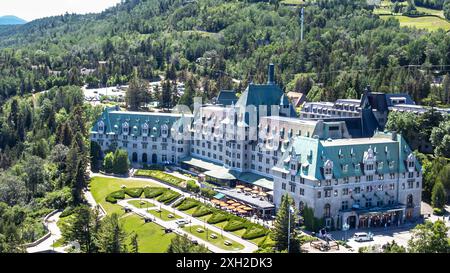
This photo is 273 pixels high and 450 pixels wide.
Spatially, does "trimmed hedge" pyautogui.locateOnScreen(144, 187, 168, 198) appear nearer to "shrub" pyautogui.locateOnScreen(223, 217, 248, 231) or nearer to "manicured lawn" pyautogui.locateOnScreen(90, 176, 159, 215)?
"manicured lawn" pyautogui.locateOnScreen(90, 176, 159, 215)

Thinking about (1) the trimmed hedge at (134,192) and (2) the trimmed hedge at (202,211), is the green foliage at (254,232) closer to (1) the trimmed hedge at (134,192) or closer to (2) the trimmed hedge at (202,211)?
(2) the trimmed hedge at (202,211)

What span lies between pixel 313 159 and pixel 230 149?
2362 centimetres

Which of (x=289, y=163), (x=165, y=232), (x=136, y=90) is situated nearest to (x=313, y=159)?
(x=289, y=163)

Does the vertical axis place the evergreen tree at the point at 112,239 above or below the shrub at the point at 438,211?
above

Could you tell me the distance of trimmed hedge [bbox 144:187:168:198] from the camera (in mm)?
83969

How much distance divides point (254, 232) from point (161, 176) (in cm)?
3168

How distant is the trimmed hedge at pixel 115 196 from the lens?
8269 cm

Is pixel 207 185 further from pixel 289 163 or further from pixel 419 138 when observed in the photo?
pixel 419 138

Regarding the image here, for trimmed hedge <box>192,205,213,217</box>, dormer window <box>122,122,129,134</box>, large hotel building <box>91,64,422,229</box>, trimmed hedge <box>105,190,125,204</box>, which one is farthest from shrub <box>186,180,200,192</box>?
dormer window <box>122,122,129,134</box>

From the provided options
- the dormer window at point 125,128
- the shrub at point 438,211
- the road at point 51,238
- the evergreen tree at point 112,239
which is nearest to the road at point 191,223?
the road at point 51,238

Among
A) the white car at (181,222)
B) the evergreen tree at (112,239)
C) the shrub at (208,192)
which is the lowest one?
the white car at (181,222)

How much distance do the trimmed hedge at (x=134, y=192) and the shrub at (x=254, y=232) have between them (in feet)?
75.6

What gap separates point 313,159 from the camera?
6981cm

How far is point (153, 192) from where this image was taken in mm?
84688
